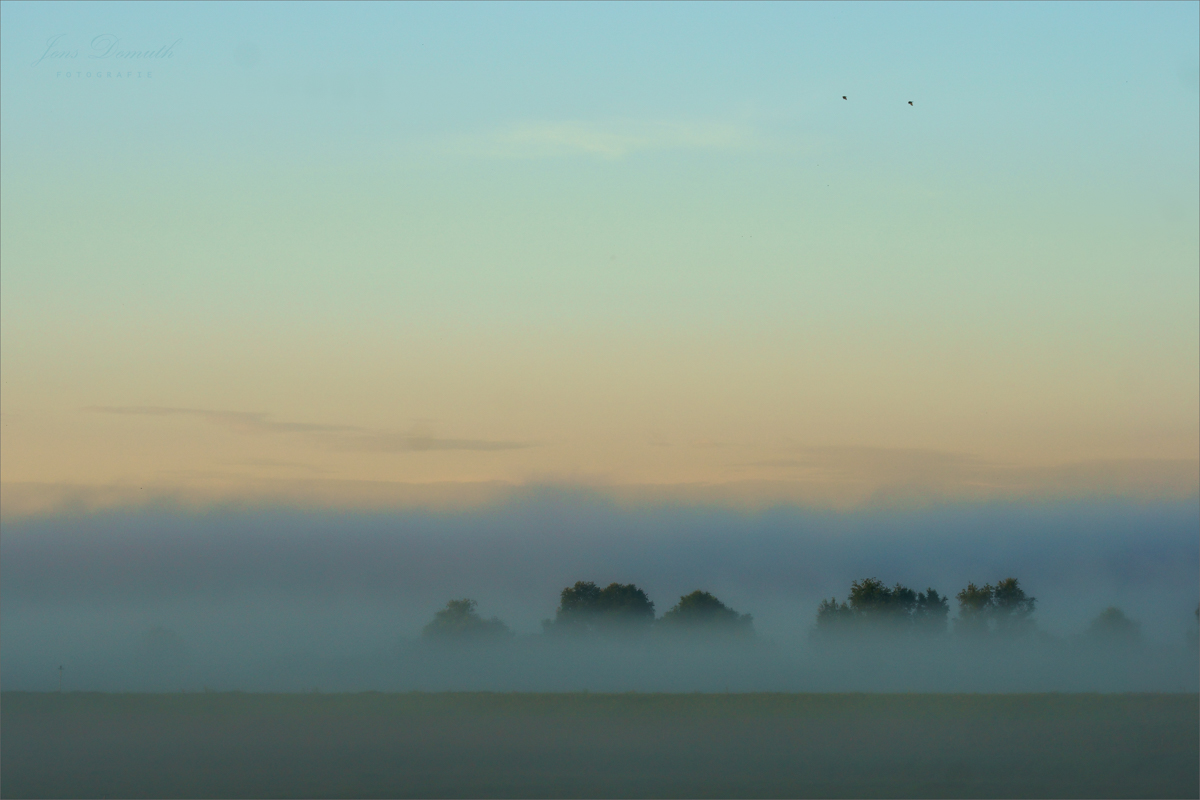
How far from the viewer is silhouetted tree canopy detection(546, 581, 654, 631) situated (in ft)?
362

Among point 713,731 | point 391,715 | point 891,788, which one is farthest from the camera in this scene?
point 391,715

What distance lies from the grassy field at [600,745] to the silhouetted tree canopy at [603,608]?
50140mm

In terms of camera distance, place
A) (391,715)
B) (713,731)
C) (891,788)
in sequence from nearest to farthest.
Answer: (891,788) → (713,731) → (391,715)

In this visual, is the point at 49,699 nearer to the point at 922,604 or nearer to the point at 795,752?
the point at 795,752

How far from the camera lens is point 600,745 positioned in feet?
151

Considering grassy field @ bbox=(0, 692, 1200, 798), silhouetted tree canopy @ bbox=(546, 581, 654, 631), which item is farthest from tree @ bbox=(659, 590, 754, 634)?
grassy field @ bbox=(0, 692, 1200, 798)

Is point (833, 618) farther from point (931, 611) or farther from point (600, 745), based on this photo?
point (600, 745)

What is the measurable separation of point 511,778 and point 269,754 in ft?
32.0

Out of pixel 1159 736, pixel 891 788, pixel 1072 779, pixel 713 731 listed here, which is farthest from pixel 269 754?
pixel 1159 736

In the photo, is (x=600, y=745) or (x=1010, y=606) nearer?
(x=600, y=745)

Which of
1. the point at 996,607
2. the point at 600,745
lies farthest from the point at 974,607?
the point at 600,745

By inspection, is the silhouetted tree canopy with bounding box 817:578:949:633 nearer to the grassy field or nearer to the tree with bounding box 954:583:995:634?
the tree with bounding box 954:583:995:634

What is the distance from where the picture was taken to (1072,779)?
129ft

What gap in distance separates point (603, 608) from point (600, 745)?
66.6 m
